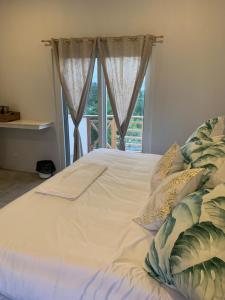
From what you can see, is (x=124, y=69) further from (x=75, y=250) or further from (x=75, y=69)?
(x=75, y=250)

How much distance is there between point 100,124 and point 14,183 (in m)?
1.51

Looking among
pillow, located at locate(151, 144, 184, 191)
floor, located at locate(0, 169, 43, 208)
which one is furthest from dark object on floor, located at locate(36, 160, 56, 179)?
pillow, located at locate(151, 144, 184, 191)

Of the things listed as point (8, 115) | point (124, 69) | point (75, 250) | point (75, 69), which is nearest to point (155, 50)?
point (124, 69)

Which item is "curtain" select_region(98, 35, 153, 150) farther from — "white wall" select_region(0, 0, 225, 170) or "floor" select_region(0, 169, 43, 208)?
"floor" select_region(0, 169, 43, 208)

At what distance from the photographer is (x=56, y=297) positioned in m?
0.97

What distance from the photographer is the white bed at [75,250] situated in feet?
3.11

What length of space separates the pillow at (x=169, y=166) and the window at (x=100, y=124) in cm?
156

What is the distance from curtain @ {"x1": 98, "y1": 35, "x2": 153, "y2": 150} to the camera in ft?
9.33

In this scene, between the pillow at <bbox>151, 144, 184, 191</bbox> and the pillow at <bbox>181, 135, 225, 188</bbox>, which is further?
the pillow at <bbox>151, 144, 184, 191</bbox>

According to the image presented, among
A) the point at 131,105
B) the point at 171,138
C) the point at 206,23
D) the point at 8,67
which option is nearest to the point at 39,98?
the point at 8,67

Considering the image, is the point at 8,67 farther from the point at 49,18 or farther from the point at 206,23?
the point at 206,23

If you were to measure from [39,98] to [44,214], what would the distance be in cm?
248

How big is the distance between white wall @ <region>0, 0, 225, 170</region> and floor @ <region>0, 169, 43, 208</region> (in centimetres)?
57

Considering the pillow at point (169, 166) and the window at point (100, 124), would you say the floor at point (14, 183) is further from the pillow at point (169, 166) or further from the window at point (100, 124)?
the pillow at point (169, 166)
